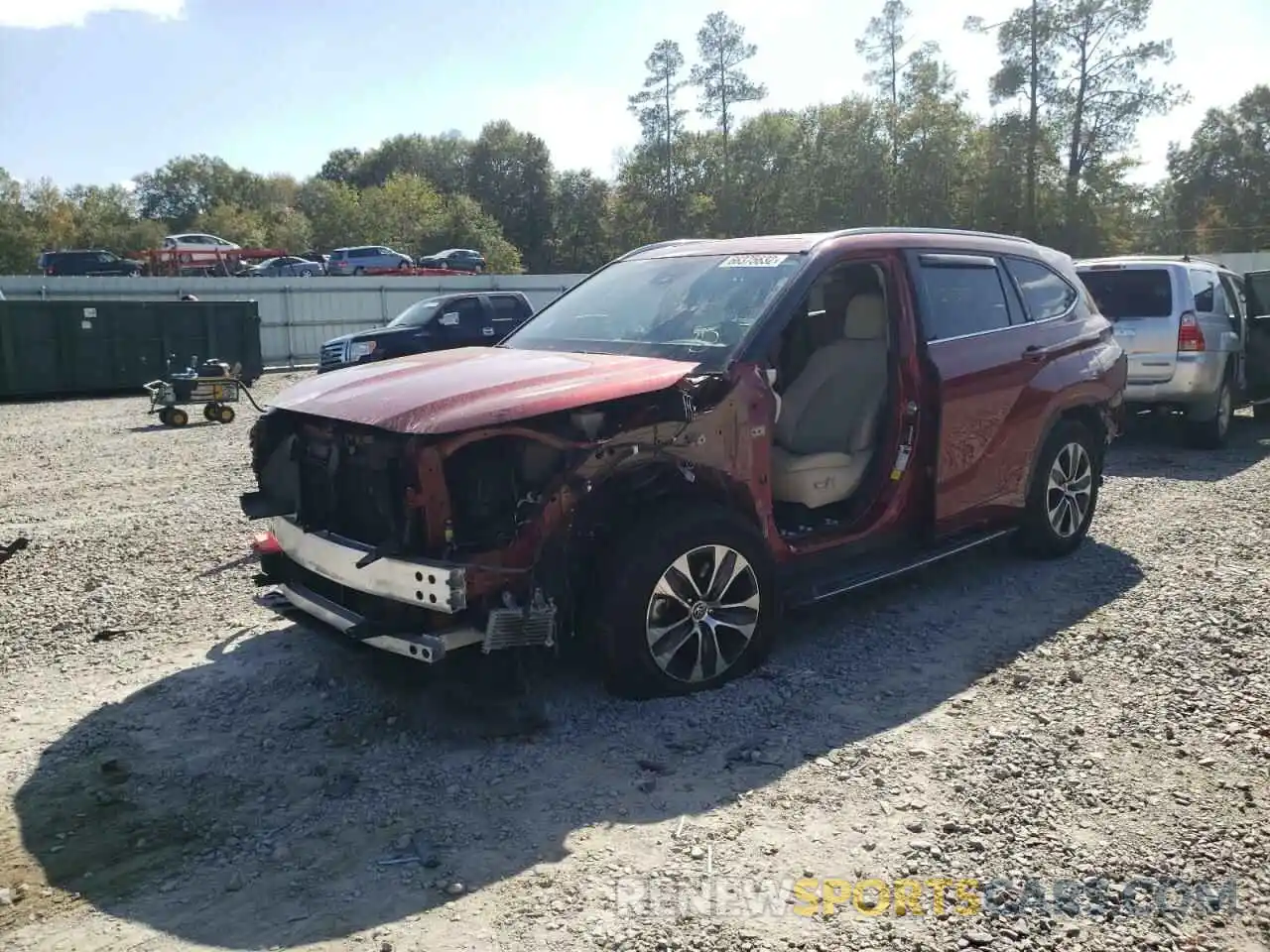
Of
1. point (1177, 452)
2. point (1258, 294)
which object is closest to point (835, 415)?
point (1177, 452)

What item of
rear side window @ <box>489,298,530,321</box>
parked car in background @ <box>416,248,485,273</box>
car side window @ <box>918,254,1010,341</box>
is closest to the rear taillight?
car side window @ <box>918,254,1010,341</box>

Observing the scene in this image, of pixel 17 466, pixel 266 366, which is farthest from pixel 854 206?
pixel 17 466

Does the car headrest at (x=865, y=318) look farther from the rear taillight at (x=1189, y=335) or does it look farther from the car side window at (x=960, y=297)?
the rear taillight at (x=1189, y=335)

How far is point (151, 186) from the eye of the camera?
81.9 metres

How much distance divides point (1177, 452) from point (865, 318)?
249 inches

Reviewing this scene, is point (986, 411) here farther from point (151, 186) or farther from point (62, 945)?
point (151, 186)

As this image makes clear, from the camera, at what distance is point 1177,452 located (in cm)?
1012

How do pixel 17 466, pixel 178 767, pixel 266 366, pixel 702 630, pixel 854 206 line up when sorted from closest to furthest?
pixel 178 767, pixel 702 630, pixel 17 466, pixel 266 366, pixel 854 206

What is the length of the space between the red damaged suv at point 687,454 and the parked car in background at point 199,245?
39.9 meters

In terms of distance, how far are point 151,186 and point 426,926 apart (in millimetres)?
91409

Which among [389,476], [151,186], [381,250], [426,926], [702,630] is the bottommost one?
[426,926]

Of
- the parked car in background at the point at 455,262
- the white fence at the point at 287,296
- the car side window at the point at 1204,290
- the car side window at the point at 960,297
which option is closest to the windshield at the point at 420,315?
the white fence at the point at 287,296

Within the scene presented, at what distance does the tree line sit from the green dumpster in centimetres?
3574

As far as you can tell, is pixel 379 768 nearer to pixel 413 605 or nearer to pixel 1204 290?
pixel 413 605
